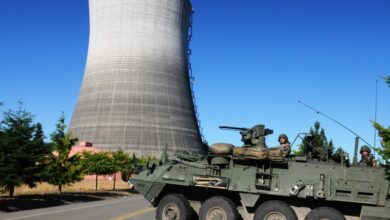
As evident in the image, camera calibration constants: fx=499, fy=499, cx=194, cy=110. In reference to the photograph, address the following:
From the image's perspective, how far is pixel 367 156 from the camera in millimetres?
10656

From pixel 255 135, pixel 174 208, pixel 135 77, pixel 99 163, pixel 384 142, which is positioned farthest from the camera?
pixel 135 77

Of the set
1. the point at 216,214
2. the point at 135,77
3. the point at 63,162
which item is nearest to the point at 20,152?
the point at 63,162

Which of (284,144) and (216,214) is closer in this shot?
(216,214)

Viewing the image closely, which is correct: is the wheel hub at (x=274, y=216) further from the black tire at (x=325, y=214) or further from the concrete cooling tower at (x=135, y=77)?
the concrete cooling tower at (x=135, y=77)

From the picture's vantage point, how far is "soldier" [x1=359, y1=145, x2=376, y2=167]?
34.5ft

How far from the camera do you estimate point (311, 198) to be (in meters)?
9.98

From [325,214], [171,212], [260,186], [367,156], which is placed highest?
[367,156]

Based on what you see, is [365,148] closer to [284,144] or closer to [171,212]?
[284,144]

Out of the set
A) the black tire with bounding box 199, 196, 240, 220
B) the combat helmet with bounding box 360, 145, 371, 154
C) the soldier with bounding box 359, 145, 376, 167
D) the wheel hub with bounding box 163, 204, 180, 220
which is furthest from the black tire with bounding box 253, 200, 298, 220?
the combat helmet with bounding box 360, 145, 371, 154

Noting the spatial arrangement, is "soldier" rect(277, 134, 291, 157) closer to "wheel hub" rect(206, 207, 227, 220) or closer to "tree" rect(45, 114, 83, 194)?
"wheel hub" rect(206, 207, 227, 220)

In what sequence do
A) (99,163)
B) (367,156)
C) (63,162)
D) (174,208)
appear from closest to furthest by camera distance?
(367,156), (174,208), (63,162), (99,163)

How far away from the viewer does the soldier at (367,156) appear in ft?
34.5

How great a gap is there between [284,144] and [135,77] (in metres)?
30.3

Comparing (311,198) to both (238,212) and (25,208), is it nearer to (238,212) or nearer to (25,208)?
(238,212)
